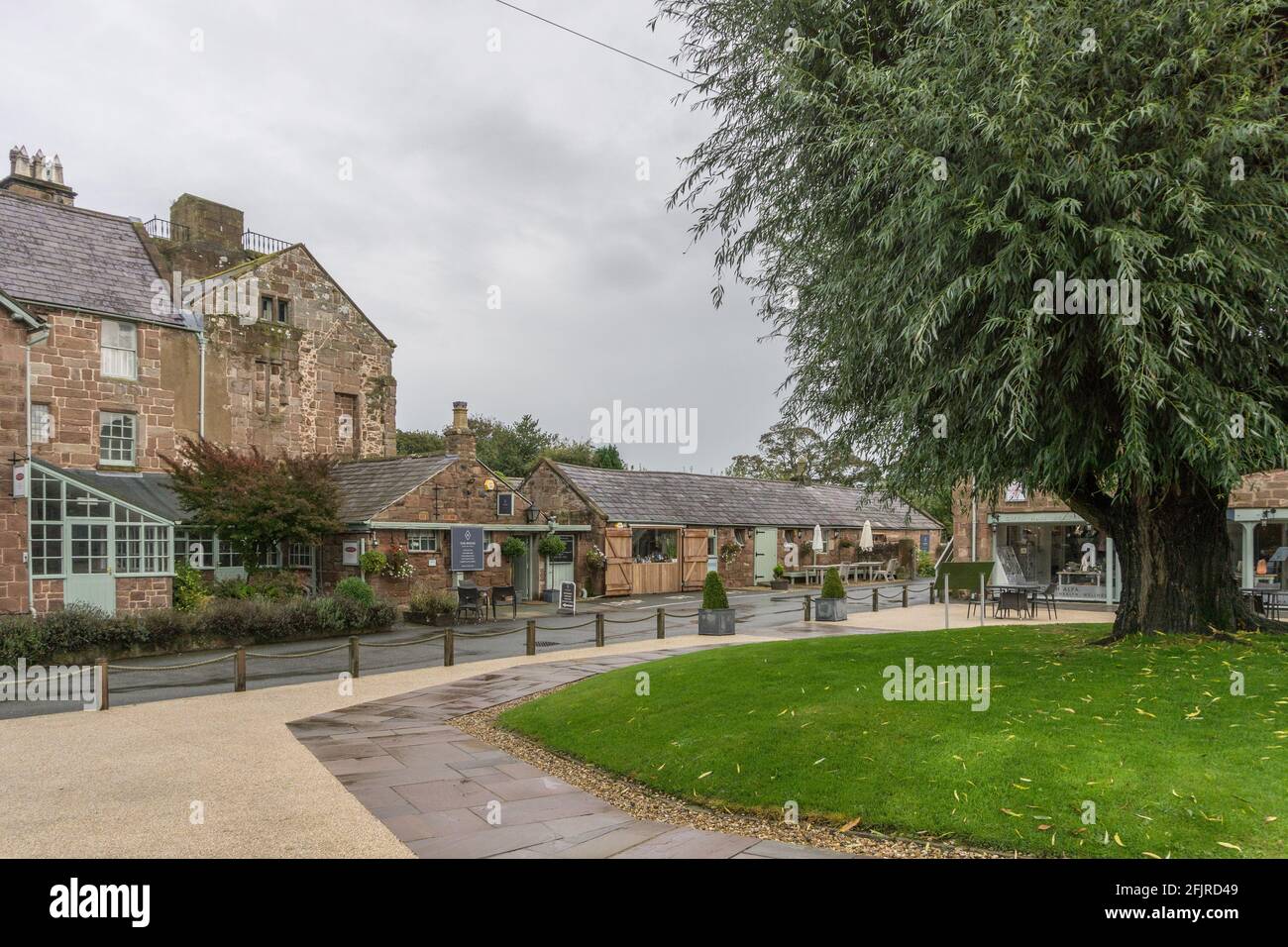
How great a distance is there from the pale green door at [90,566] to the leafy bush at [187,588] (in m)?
1.95

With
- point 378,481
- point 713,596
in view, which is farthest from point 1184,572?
point 378,481

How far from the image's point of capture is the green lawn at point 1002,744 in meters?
5.48

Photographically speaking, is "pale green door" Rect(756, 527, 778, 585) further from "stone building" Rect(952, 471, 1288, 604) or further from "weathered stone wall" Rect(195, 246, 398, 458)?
"weathered stone wall" Rect(195, 246, 398, 458)

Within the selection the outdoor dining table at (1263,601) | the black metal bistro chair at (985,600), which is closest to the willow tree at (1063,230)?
the outdoor dining table at (1263,601)

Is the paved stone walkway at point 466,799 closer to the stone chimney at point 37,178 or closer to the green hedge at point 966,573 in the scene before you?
the green hedge at point 966,573

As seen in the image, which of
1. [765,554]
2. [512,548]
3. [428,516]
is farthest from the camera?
[765,554]

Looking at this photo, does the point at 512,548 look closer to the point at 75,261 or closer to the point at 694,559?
the point at 694,559

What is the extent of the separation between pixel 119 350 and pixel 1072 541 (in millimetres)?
30234

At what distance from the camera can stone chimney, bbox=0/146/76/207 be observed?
27.9 m

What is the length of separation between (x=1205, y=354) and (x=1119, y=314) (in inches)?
49.2

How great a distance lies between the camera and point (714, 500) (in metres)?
38.2

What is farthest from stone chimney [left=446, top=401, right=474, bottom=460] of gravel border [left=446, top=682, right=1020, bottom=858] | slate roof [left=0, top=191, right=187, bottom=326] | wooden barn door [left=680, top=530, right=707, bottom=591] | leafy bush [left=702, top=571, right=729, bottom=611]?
gravel border [left=446, top=682, right=1020, bottom=858]

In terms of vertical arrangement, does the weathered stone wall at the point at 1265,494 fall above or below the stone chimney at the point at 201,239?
below

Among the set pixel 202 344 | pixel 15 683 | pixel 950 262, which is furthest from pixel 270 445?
pixel 950 262
